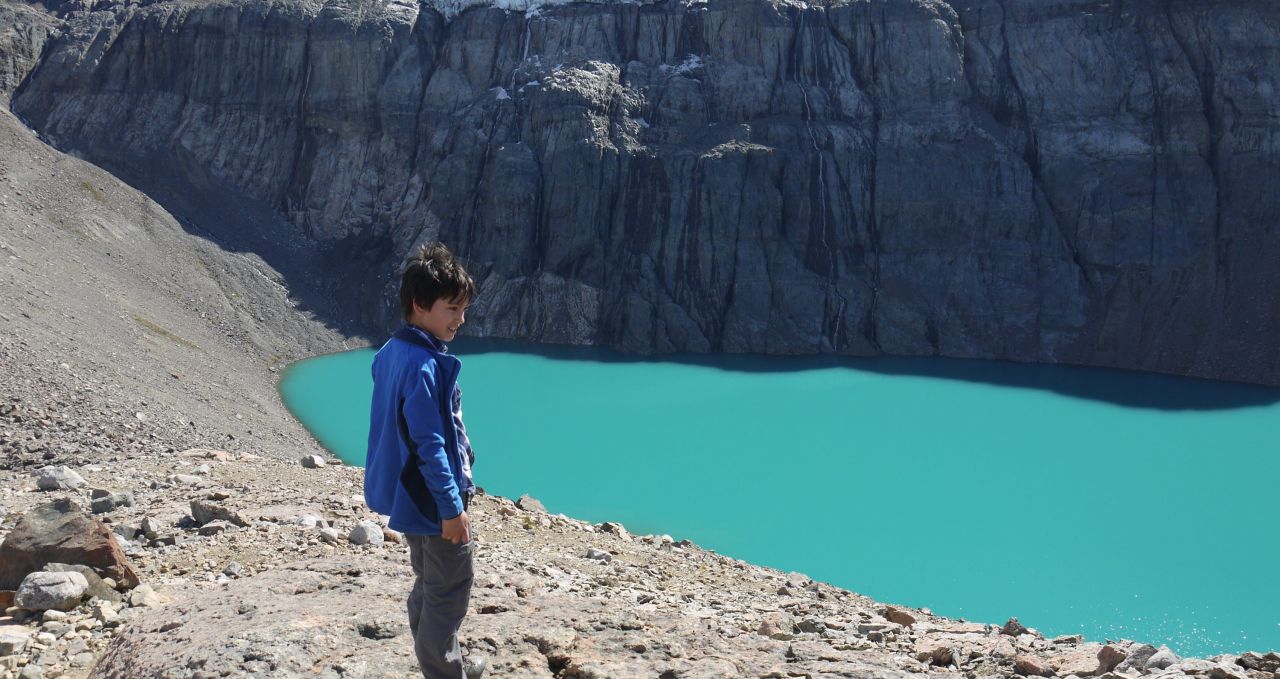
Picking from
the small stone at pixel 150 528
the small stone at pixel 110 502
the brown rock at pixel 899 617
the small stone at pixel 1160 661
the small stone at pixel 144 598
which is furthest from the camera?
the small stone at pixel 110 502

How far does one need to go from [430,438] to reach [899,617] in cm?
455

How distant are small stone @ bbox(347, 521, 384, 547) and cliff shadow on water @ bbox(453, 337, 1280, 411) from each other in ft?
85.4

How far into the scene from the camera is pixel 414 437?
4.45 m

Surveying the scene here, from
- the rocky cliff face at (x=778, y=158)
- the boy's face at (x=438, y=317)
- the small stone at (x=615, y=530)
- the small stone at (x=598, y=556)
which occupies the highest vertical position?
the rocky cliff face at (x=778, y=158)

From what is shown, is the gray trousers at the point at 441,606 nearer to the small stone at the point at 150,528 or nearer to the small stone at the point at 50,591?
the small stone at the point at 50,591

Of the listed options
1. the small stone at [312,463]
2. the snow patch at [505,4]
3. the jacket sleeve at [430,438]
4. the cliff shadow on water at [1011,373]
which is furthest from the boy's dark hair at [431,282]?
the snow patch at [505,4]

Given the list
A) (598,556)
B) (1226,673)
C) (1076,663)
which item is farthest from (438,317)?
(598,556)

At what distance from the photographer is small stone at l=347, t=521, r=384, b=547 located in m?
8.06

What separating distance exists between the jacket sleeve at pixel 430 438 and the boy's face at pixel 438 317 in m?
0.25

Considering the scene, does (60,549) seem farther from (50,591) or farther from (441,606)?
(441,606)

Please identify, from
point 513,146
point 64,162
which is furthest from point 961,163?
point 64,162

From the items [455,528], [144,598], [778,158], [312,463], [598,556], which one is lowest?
[312,463]

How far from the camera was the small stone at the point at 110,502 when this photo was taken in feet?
29.4

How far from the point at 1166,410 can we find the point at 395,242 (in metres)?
26.9
